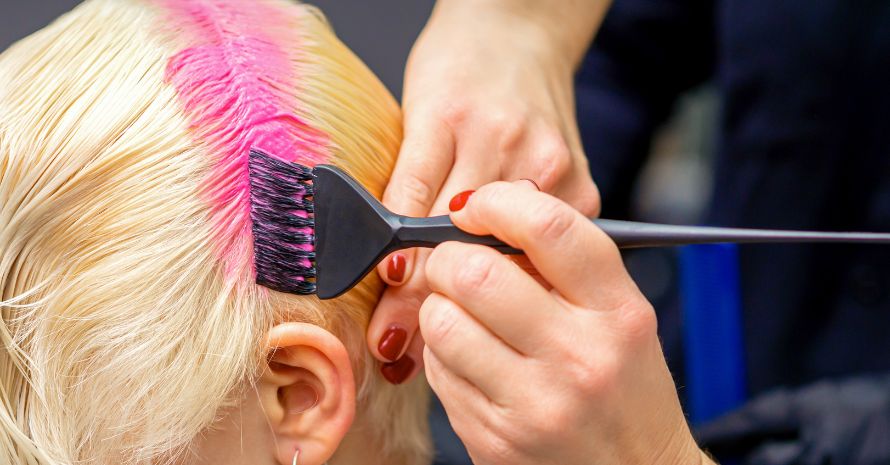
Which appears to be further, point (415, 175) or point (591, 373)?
point (415, 175)

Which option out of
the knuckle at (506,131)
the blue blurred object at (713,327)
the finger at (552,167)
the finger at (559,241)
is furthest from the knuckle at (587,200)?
the finger at (559,241)

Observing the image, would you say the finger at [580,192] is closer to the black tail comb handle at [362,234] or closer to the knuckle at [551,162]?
the knuckle at [551,162]

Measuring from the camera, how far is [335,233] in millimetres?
718

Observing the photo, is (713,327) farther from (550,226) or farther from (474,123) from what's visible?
(550,226)

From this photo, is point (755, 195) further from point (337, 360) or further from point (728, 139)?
point (337, 360)

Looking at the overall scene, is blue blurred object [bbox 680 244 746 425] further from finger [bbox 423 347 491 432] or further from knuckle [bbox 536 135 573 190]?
finger [bbox 423 347 491 432]

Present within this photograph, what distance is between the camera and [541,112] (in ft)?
3.13

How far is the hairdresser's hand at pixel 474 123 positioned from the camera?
2.65ft

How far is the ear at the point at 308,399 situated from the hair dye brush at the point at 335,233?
65 millimetres

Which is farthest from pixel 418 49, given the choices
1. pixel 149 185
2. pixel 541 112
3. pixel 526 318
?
pixel 526 318

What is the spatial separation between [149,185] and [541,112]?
1.42ft

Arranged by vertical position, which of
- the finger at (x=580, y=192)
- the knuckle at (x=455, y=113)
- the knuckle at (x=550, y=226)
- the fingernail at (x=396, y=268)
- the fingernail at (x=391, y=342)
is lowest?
the fingernail at (x=391, y=342)

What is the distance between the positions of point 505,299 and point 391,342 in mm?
213

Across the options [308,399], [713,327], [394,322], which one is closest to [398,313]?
[394,322]
